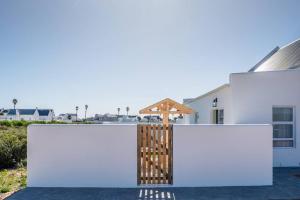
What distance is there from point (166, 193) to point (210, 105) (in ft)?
28.9

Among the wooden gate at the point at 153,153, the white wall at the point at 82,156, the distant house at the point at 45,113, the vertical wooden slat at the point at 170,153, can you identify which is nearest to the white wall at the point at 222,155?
the vertical wooden slat at the point at 170,153

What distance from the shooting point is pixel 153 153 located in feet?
25.5

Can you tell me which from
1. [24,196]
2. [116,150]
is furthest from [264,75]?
[24,196]

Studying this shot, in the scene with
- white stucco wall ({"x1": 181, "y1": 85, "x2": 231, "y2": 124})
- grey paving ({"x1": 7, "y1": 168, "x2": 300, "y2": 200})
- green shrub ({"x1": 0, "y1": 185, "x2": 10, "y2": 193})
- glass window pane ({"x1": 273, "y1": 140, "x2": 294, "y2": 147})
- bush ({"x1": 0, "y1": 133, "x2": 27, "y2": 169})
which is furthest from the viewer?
white stucco wall ({"x1": 181, "y1": 85, "x2": 231, "y2": 124})

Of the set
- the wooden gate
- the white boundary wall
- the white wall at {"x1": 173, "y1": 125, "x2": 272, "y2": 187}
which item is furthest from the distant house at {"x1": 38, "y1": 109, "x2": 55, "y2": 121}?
the white wall at {"x1": 173, "y1": 125, "x2": 272, "y2": 187}

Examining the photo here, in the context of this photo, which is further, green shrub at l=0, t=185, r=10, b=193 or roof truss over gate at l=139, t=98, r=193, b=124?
roof truss over gate at l=139, t=98, r=193, b=124

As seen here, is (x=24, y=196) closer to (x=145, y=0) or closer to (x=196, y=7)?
(x=145, y=0)

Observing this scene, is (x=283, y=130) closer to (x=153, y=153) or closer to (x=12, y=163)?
(x=153, y=153)

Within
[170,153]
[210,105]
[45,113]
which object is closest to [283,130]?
[210,105]

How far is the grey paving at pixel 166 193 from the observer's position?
6723mm

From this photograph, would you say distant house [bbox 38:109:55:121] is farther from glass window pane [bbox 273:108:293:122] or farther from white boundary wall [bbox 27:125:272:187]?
glass window pane [bbox 273:108:293:122]

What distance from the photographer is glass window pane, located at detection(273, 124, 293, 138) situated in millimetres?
10852

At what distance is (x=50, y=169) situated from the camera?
7.70 m

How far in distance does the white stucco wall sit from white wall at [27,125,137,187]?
6031 mm
